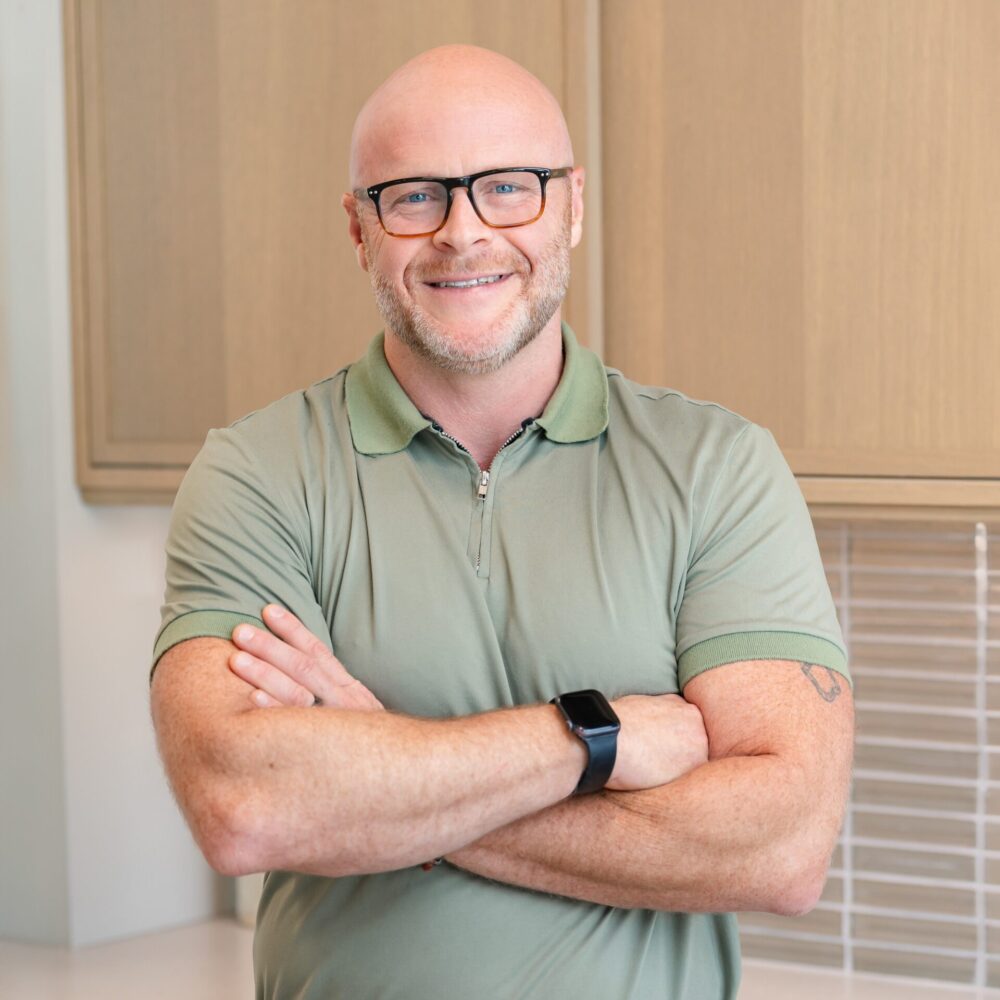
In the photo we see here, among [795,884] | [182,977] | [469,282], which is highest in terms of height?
[469,282]

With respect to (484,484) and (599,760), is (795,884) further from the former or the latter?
(484,484)

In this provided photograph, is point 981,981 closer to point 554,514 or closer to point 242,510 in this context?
point 554,514

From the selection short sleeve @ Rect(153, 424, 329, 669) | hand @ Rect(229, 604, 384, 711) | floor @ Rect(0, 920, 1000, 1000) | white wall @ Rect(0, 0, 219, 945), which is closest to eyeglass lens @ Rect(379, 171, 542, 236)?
short sleeve @ Rect(153, 424, 329, 669)

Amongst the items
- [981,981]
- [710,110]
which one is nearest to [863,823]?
[981,981]

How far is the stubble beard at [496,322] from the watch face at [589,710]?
0.29m

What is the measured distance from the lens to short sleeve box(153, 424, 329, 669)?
45.7 inches

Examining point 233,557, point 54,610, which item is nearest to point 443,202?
point 233,557

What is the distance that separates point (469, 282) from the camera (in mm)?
1210

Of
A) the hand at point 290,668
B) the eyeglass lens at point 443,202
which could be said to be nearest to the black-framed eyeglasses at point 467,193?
the eyeglass lens at point 443,202

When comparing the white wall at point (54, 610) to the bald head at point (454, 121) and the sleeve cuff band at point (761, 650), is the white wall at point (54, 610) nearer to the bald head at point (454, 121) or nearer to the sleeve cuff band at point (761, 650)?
the bald head at point (454, 121)

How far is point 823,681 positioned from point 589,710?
0.64 ft

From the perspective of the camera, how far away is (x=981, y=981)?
190 centimetres

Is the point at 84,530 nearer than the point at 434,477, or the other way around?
the point at 434,477

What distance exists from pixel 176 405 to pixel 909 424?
3.12ft
